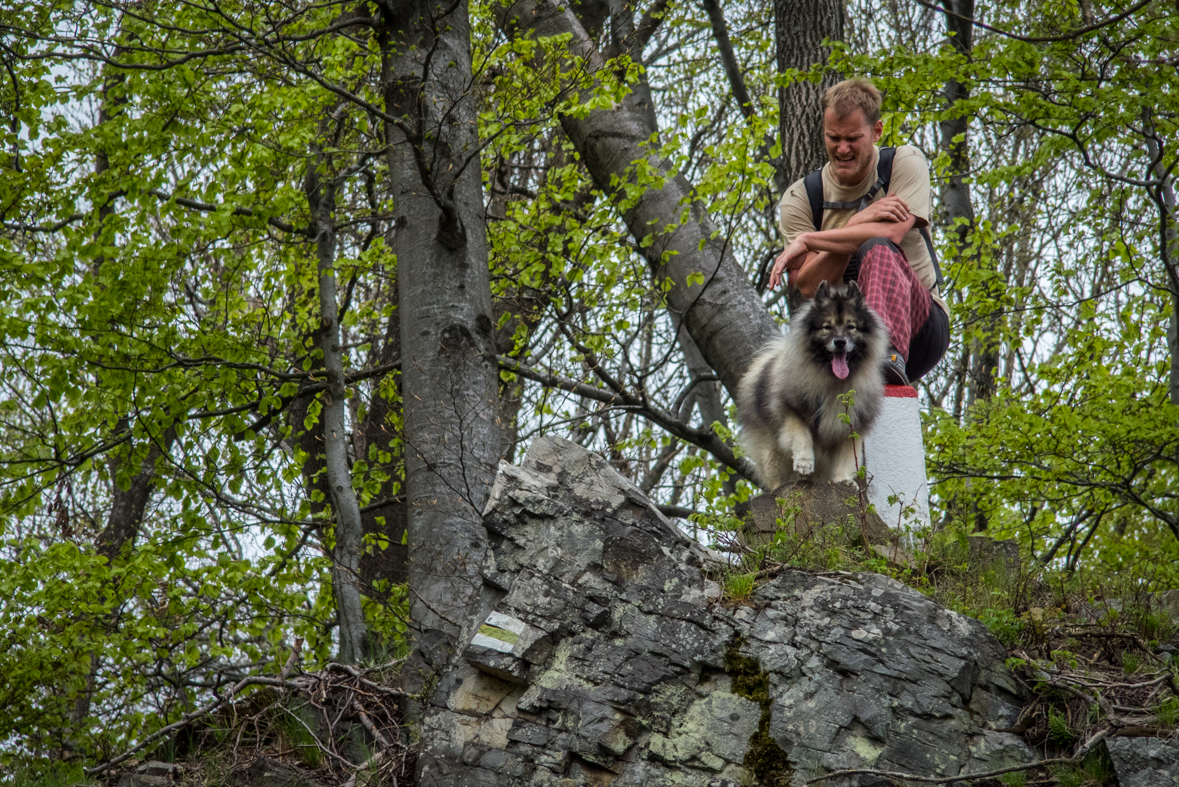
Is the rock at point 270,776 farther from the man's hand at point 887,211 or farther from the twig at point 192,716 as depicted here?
the man's hand at point 887,211

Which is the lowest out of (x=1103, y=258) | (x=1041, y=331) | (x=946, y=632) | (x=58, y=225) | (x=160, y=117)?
(x=946, y=632)

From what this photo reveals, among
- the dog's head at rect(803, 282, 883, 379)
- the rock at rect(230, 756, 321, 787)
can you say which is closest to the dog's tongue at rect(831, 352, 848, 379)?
the dog's head at rect(803, 282, 883, 379)

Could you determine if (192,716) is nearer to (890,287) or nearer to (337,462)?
(337,462)

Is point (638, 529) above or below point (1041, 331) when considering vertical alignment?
below

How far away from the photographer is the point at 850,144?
→ 4934 mm

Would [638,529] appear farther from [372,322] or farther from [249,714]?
[372,322]

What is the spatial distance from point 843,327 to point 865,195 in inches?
33.6

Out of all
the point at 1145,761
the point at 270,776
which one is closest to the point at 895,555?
the point at 1145,761

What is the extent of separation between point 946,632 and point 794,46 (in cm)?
520

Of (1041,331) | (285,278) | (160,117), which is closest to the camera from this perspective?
(160,117)

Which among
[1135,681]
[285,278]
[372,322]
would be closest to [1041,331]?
[372,322]

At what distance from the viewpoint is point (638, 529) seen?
4.05 meters

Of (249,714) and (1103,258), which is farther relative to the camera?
(1103,258)

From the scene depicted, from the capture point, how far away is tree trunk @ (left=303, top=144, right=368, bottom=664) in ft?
18.7
